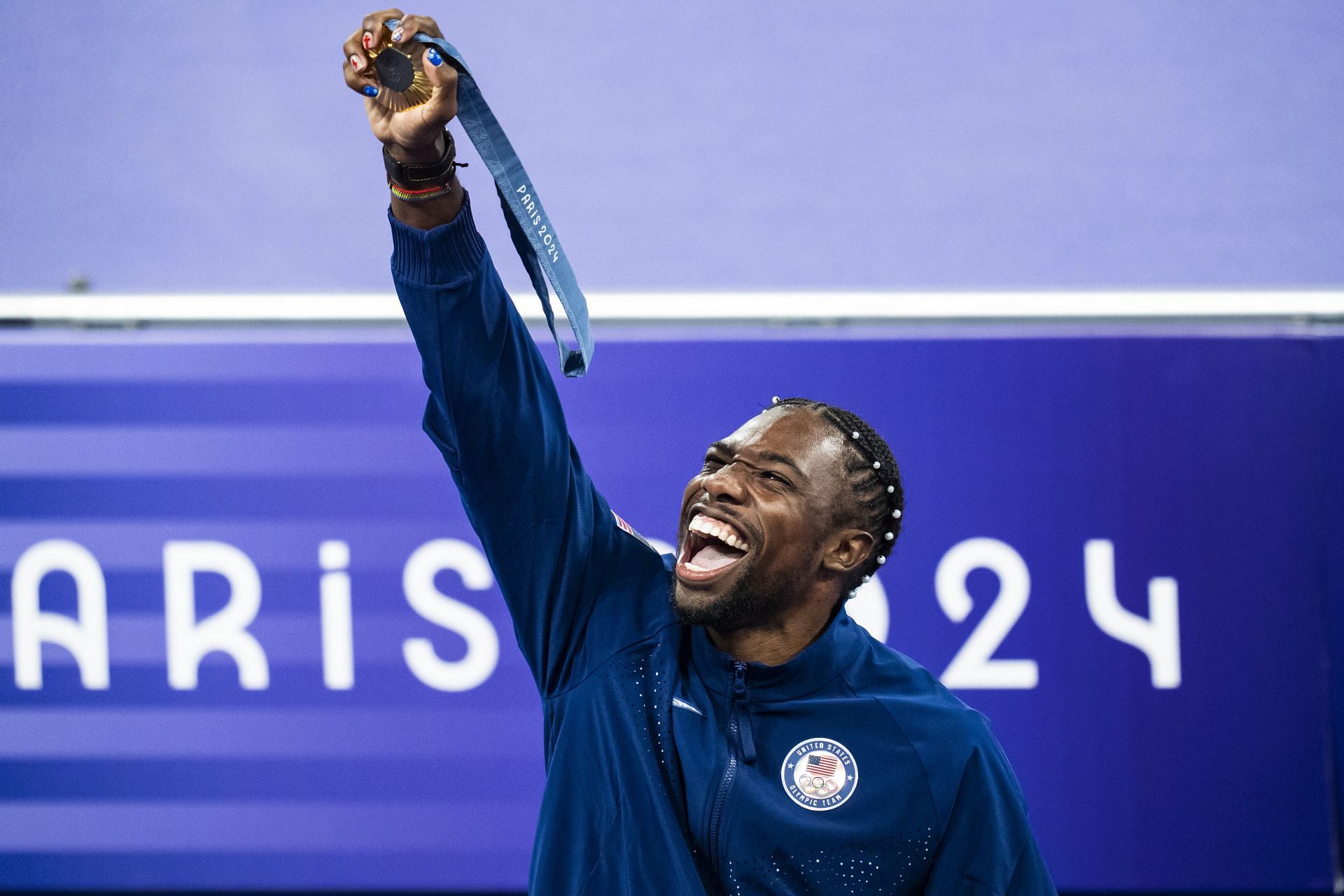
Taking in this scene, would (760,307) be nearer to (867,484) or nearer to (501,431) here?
(867,484)

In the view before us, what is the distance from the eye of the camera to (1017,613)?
2.40 metres

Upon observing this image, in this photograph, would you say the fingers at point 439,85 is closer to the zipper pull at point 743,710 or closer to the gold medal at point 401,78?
the gold medal at point 401,78

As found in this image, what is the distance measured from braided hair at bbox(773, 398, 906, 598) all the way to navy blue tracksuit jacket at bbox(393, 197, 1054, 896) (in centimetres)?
12

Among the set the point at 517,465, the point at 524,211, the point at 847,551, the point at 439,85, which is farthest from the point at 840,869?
the point at 439,85

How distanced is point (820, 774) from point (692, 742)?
127 mm

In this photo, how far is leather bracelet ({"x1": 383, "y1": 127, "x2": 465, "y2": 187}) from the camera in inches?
48.5

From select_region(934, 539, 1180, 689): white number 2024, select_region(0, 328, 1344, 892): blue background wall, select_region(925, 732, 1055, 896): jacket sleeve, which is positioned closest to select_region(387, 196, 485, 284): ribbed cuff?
select_region(925, 732, 1055, 896): jacket sleeve

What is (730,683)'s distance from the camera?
143cm

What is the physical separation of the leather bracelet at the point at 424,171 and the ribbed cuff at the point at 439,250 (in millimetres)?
35

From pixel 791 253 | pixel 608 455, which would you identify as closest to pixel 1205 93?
pixel 791 253

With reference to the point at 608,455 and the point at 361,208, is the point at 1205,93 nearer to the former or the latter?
the point at 608,455

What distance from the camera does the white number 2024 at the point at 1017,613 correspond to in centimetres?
240

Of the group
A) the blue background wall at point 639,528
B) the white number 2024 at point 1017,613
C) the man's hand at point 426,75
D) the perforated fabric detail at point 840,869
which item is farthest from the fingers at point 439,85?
the white number 2024 at point 1017,613

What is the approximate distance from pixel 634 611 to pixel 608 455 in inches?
37.0
